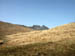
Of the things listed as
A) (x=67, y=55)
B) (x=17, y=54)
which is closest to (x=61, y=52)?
(x=67, y=55)

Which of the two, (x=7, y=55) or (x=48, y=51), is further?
(x=48, y=51)

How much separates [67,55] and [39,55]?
171 inches

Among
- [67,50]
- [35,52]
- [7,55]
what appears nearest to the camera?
[7,55]

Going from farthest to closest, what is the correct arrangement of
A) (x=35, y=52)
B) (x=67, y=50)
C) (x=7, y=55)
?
(x=67, y=50) → (x=35, y=52) → (x=7, y=55)

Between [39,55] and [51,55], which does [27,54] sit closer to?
[39,55]

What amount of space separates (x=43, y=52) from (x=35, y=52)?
1.27 metres

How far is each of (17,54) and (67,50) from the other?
829 centimetres

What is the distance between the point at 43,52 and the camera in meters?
17.2

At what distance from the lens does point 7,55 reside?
16.0 metres

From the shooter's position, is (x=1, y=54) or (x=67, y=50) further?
(x=67, y=50)

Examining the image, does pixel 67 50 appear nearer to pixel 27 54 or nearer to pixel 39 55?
pixel 39 55

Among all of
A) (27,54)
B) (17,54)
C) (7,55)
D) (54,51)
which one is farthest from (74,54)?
(7,55)

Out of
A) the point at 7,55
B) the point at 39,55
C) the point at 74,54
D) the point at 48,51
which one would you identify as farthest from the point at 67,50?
the point at 7,55

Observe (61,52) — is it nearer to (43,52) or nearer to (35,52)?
(43,52)
